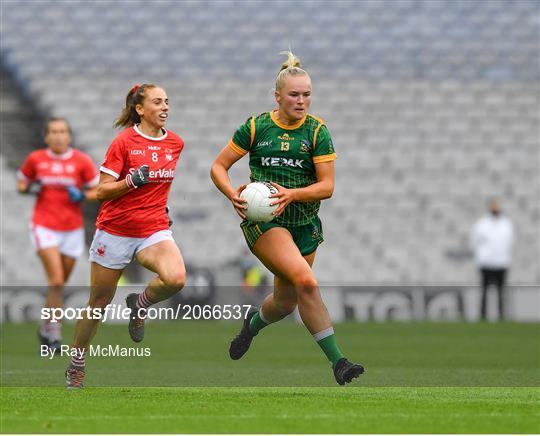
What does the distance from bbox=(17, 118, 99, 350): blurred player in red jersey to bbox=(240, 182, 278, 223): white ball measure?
4.57 m

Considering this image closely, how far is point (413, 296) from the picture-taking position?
19.4m

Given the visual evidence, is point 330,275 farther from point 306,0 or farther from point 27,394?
point 27,394

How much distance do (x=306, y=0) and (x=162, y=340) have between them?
11.1 m

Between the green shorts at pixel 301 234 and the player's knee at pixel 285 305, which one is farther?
the player's knee at pixel 285 305

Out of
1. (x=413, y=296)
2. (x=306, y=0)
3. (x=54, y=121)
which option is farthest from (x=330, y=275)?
(x=54, y=121)

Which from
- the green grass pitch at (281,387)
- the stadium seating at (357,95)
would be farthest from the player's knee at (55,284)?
the stadium seating at (357,95)

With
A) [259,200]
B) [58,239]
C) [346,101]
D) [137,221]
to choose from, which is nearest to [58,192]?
[58,239]

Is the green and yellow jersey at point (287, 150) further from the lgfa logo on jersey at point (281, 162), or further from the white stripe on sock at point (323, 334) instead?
the white stripe on sock at point (323, 334)

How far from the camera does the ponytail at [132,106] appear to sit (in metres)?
8.65

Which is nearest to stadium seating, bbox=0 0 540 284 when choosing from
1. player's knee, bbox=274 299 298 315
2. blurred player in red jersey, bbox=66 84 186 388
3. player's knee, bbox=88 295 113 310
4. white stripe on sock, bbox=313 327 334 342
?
player's knee, bbox=274 299 298 315

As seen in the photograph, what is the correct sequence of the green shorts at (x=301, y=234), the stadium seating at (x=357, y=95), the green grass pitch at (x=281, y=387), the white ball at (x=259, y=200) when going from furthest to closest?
1. the stadium seating at (x=357, y=95)
2. the green shorts at (x=301, y=234)
3. the white ball at (x=259, y=200)
4. the green grass pitch at (x=281, y=387)

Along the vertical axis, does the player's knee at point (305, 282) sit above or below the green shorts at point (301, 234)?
below

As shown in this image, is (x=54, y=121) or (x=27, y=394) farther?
(x=54, y=121)

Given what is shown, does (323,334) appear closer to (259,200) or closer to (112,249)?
(259,200)
